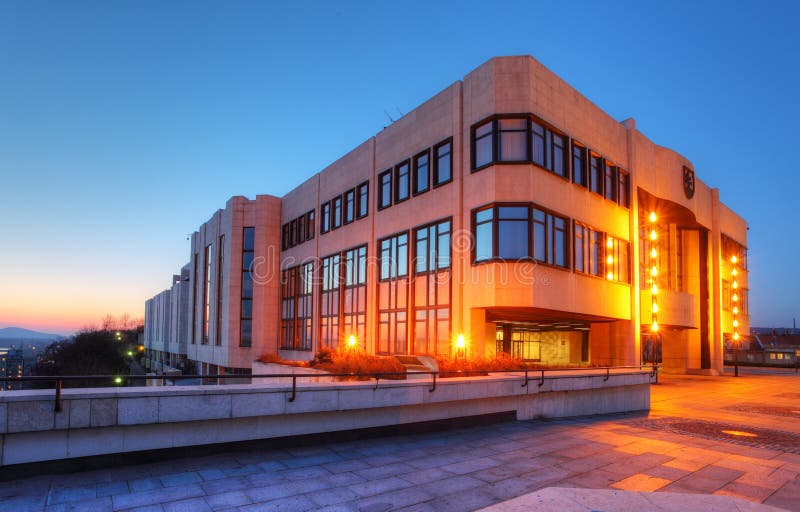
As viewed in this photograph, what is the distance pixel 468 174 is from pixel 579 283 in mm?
7693

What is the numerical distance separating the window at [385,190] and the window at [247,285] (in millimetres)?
21014

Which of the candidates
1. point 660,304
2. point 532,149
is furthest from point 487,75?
point 660,304

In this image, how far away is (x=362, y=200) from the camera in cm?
3566

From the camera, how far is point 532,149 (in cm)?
2416

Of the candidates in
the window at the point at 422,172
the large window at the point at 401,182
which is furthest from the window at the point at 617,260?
the large window at the point at 401,182

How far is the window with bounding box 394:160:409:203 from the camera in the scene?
1209 inches

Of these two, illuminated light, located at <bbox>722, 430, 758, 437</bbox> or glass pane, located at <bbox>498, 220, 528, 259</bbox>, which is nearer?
illuminated light, located at <bbox>722, 430, 758, 437</bbox>

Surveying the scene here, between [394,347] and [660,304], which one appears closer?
[394,347]

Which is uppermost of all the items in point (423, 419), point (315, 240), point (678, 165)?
point (678, 165)

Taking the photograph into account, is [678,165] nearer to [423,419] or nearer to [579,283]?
[579,283]

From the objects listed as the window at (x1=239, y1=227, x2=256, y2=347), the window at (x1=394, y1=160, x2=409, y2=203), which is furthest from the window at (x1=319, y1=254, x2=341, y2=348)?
the window at (x1=239, y1=227, x2=256, y2=347)

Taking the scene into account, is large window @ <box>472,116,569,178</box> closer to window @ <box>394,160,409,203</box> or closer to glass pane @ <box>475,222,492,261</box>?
glass pane @ <box>475,222,492,261</box>

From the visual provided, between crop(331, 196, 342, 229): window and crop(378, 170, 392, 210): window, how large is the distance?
20.0 feet

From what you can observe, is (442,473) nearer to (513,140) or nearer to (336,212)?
(513,140)
